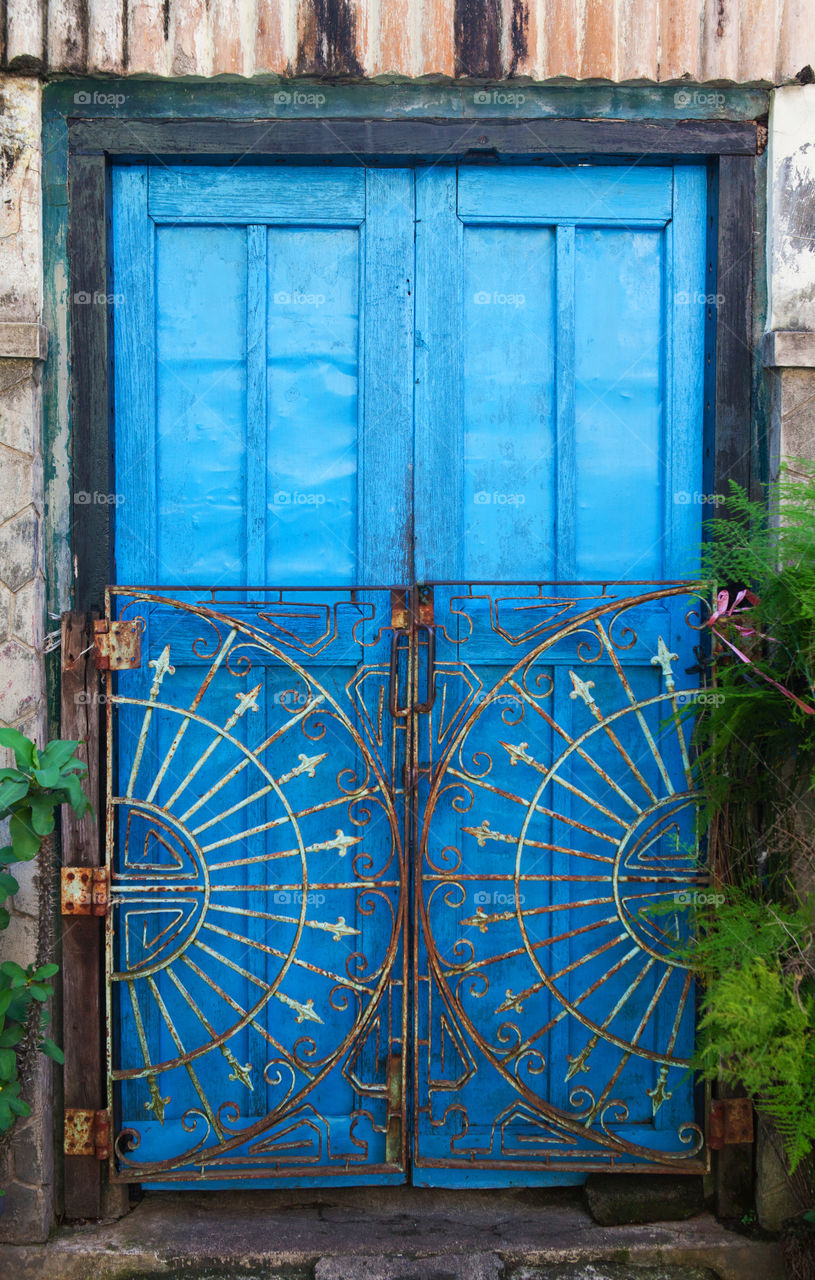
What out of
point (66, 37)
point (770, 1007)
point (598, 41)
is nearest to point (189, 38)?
point (66, 37)

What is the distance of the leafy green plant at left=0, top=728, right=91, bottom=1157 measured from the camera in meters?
2.44

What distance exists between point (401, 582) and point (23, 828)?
4.37 feet

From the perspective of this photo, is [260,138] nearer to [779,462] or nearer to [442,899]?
[779,462]

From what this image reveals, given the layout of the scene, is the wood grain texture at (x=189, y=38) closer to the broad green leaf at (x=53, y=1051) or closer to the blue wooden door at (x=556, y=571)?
the blue wooden door at (x=556, y=571)

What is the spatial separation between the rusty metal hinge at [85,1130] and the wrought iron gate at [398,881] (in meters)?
0.09

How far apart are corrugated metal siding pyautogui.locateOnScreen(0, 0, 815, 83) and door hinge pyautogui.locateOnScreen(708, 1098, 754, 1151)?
3184mm

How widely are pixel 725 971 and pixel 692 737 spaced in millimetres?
712

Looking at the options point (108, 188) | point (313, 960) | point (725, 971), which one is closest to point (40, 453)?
point (108, 188)

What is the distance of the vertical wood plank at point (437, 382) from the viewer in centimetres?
300

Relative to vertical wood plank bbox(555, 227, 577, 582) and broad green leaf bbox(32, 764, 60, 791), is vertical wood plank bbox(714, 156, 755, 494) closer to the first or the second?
vertical wood plank bbox(555, 227, 577, 582)

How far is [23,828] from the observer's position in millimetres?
2506

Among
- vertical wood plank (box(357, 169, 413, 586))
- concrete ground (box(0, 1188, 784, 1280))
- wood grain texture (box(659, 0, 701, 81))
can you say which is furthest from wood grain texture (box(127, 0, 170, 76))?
concrete ground (box(0, 1188, 784, 1280))

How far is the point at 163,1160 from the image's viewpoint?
2928 millimetres

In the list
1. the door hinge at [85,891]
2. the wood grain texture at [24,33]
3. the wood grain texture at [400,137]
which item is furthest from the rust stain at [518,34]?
the door hinge at [85,891]
